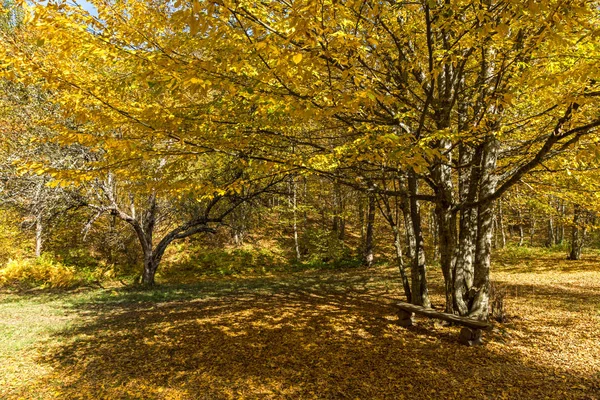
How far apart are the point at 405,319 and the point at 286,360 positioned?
2607 mm

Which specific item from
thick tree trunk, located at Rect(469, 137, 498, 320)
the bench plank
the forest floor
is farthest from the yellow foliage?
thick tree trunk, located at Rect(469, 137, 498, 320)

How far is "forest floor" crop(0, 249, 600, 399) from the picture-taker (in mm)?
4230

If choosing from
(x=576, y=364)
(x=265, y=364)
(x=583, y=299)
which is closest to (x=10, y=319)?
(x=265, y=364)

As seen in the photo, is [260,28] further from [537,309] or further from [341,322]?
[537,309]

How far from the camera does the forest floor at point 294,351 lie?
4230mm

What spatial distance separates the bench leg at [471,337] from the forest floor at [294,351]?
0.41 ft

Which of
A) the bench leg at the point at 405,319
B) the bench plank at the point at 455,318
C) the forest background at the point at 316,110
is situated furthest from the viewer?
the bench leg at the point at 405,319

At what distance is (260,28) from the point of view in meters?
2.82

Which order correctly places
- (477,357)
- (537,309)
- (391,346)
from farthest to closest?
→ (537,309) → (391,346) → (477,357)

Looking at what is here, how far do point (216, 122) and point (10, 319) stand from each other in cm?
783

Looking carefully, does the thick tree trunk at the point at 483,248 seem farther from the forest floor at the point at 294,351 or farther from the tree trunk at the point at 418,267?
the tree trunk at the point at 418,267

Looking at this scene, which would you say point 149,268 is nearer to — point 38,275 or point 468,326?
point 38,275

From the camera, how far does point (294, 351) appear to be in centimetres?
539

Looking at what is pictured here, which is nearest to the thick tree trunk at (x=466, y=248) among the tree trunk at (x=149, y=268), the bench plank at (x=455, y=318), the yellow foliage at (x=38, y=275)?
the bench plank at (x=455, y=318)
